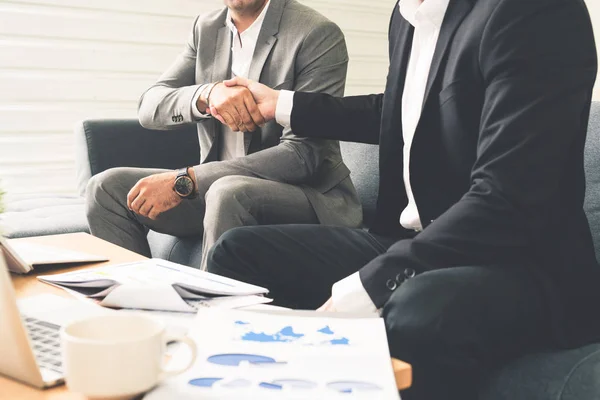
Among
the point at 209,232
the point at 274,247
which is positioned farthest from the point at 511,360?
the point at 209,232

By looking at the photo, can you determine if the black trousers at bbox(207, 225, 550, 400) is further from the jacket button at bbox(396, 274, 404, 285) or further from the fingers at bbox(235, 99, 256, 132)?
the fingers at bbox(235, 99, 256, 132)

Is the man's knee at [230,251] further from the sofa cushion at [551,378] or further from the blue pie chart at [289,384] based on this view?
the blue pie chart at [289,384]

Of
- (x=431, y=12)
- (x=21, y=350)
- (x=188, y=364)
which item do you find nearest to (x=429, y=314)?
(x=188, y=364)

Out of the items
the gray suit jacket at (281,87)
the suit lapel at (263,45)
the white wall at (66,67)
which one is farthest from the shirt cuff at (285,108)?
the white wall at (66,67)

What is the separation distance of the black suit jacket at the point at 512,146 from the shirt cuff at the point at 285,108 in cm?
47

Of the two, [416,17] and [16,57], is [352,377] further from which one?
[16,57]

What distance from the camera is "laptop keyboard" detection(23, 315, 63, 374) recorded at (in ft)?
2.44

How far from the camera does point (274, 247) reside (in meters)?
1.43

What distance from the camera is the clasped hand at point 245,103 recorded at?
181 centimetres

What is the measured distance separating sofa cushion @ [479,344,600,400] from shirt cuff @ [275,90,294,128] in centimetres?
84

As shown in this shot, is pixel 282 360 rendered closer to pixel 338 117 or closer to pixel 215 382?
pixel 215 382

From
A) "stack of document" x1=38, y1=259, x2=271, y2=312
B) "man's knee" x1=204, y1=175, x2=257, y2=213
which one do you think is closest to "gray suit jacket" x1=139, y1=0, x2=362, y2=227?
"man's knee" x1=204, y1=175, x2=257, y2=213

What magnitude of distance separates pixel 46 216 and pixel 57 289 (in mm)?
1599

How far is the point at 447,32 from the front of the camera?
130 cm
